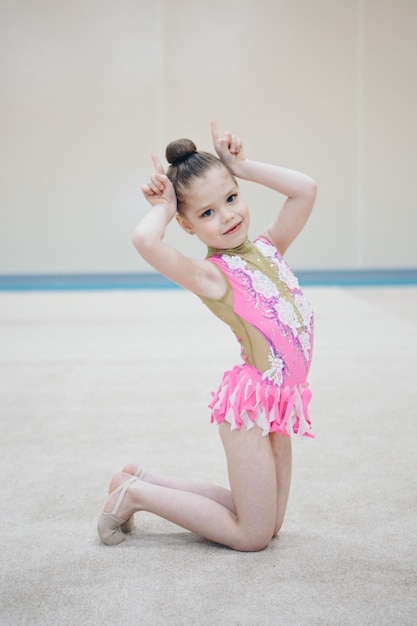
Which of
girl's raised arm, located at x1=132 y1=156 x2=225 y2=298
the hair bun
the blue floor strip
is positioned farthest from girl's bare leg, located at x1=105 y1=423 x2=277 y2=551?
the blue floor strip

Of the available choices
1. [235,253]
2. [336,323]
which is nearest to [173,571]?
[235,253]

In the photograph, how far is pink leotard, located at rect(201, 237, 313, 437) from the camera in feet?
4.84

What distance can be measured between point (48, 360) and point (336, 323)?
69.6 inches

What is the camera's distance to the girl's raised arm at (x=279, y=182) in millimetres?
1572

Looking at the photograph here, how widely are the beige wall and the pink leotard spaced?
6275 millimetres

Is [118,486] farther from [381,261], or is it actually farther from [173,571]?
[381,261]

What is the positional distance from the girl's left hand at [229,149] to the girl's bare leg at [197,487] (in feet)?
2.23

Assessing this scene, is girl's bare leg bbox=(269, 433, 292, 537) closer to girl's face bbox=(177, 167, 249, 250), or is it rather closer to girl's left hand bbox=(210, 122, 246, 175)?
girl's face bbox=(177, 167, 249, 250)

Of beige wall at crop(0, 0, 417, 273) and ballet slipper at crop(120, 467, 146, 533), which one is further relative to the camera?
beige wall at crop(0, 0, 417, 273)

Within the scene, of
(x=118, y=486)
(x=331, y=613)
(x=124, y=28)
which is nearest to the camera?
(x=331, y=613)

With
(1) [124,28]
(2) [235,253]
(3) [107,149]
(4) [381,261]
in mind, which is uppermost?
(1) [124,28]

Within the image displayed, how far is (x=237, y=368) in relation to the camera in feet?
5.10

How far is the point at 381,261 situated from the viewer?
308 inches

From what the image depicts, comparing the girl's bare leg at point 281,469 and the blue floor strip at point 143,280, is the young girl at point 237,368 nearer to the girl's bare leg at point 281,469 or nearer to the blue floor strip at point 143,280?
the girl's bare leg at point 281,469
